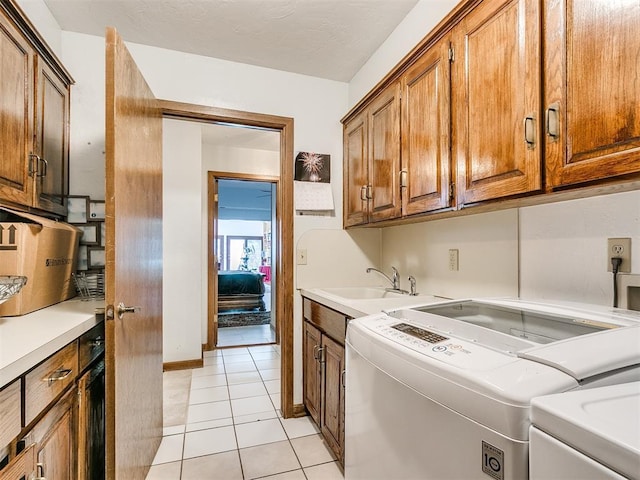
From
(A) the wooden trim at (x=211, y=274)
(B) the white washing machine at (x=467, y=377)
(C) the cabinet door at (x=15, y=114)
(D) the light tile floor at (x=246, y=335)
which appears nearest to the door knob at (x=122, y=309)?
(C) the cabinet door at (x=15, y=114)

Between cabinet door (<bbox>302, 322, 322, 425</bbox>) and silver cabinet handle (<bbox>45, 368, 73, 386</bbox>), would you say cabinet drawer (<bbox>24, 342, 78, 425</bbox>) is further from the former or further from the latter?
cabinet door (<bbox>302, 322, 322, 425</bbox>)

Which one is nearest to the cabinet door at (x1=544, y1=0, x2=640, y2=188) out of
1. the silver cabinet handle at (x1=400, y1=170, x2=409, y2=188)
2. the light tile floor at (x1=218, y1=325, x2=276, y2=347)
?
the silver cabinet handle at (x1=400, y1=170, x2=409, y2=188)

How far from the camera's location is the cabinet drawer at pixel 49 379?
0.88 m

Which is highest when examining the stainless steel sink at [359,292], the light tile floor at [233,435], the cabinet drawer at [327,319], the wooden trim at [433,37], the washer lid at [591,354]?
the wooden trim at [433,37]

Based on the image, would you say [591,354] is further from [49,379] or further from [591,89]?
[49,379]

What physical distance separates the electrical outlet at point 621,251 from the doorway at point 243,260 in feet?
11.0

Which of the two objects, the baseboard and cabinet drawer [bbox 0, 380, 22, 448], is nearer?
cabinet drawer [bbox 0, 380, 22, 448]

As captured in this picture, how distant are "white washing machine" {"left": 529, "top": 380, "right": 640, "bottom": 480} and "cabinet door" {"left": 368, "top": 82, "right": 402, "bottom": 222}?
49.2 inches

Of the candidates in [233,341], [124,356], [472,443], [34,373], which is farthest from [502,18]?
[233,341]

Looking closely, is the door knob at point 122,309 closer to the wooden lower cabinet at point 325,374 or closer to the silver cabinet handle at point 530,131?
the wooden lower cabinet at point 325,374

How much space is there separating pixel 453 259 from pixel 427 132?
0.68m

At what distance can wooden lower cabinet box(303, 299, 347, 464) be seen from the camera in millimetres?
1653

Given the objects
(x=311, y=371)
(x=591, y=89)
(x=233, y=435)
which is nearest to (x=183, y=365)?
(x=233, y=435)

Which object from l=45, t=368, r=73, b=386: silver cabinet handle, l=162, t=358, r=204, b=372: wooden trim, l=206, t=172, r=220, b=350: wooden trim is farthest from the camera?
l=206, t=172, r=220, b=350: wooden trim
